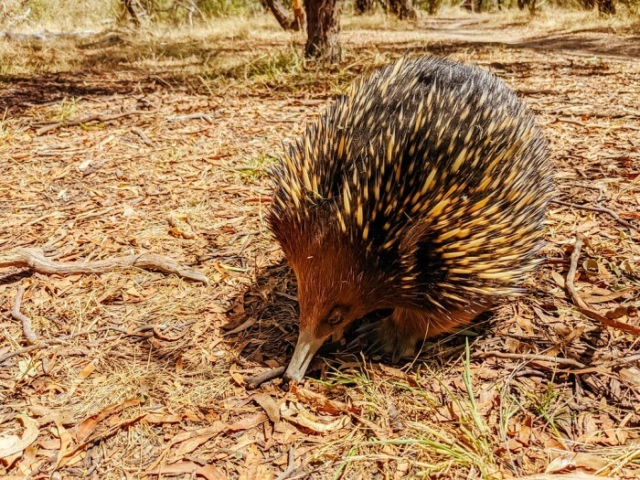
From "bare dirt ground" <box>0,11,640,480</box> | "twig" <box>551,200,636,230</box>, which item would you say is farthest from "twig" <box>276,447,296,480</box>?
"twig" <box>551,200,636,230</box>

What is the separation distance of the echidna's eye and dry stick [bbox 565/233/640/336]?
107cm

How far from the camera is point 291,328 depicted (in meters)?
2.42

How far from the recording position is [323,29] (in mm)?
6453

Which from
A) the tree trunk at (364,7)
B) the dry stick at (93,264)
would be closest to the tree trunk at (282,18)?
the tree trunk at (364,7)

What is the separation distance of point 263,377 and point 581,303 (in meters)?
1.44

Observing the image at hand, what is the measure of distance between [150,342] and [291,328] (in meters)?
0.65

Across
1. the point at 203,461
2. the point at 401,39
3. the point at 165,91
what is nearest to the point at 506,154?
the point at 203,461

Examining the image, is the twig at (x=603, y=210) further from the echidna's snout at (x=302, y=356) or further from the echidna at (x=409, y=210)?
the echidna's snout at (x=302, y=356)

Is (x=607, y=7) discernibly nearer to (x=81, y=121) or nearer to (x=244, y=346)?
(x=81, y=121)

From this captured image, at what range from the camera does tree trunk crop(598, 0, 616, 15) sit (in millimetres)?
12227

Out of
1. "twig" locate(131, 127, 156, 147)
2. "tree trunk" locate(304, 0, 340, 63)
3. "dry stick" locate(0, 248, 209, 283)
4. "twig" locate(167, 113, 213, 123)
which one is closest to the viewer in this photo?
"dry stick" locate(0, 248, 209, 283)

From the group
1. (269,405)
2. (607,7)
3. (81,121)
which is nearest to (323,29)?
(81,121)

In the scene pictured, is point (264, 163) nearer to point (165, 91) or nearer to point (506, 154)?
point (506, 154)

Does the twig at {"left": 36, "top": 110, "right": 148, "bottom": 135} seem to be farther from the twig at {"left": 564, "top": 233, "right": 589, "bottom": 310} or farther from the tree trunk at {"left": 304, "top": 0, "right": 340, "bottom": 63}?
the twig at {"left": 564, "top": 233, "right": 589, "bottom": 310}
